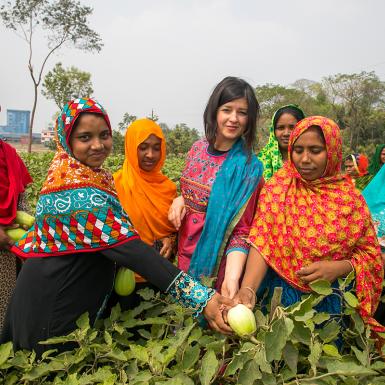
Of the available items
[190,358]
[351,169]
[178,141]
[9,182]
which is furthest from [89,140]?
[178,141]

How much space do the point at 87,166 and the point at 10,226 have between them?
100 cm

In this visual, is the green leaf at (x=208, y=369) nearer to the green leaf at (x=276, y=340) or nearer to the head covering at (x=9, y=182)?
the green leaf at (x=276, y=340)

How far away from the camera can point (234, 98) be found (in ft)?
6.43

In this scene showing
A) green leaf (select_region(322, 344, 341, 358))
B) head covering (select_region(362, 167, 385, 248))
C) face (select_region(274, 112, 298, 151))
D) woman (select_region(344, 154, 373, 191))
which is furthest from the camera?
woman (select_region(344, 154, 373, 191))

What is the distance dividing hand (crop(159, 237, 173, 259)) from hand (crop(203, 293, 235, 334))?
2.77 feet

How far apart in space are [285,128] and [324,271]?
57.9 inches

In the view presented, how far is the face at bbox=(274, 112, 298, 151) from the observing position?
2.89m

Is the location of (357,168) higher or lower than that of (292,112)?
lower

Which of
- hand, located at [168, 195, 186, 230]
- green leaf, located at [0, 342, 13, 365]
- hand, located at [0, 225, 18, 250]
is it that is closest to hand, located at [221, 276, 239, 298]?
hand, located at [168, 195, 186, 230]

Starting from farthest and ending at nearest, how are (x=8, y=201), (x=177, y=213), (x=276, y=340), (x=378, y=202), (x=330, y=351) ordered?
(x=378, y=202), (x=8, y=201), (x=177, y=213), (x=330, y=351), (x=276, y=340)

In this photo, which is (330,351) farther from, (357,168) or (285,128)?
(357,168)

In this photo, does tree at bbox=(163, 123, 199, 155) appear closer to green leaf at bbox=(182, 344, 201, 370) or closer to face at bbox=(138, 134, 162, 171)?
face at bbox=(138, 134, 162, 171)

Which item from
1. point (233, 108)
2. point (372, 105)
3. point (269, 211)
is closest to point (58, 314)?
point (269, 211)

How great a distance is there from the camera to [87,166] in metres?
1.58
